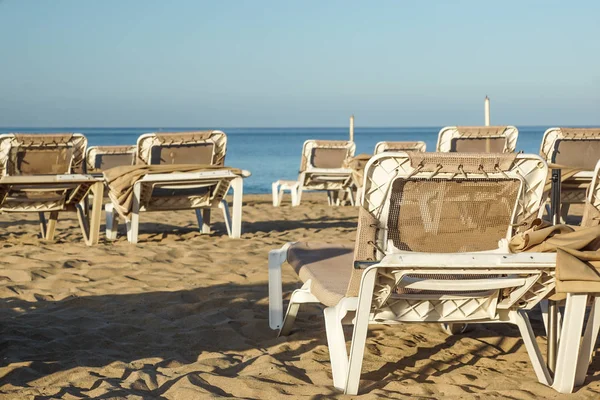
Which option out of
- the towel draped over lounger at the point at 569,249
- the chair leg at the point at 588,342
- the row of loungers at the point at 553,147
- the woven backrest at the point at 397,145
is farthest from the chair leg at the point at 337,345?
the woven backrest at the point at 397,145

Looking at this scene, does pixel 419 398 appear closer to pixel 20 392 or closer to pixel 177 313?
pixel 20 392

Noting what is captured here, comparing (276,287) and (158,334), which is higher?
(276,287)

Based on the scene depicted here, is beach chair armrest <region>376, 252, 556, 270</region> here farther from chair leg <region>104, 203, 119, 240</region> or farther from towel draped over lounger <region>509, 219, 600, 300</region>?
chair leg <region>104, 203, 119, 240</region>

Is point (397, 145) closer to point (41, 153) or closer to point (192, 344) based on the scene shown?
point (41, 153)

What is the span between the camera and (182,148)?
8.06m

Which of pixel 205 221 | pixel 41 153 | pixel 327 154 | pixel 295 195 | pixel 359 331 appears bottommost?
pixel 295 195

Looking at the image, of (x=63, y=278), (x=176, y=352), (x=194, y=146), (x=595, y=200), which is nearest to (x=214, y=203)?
(x=194, y=146)

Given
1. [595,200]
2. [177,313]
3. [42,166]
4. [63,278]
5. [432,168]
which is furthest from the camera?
[42,166]

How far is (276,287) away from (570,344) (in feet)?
5.20

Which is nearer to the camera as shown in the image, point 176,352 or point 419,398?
point 419,398

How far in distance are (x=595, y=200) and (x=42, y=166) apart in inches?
224

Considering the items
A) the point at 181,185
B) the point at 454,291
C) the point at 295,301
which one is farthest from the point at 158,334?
the point at 181,185

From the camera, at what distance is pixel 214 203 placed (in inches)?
324

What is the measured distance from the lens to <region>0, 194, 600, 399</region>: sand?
10.8 feet
